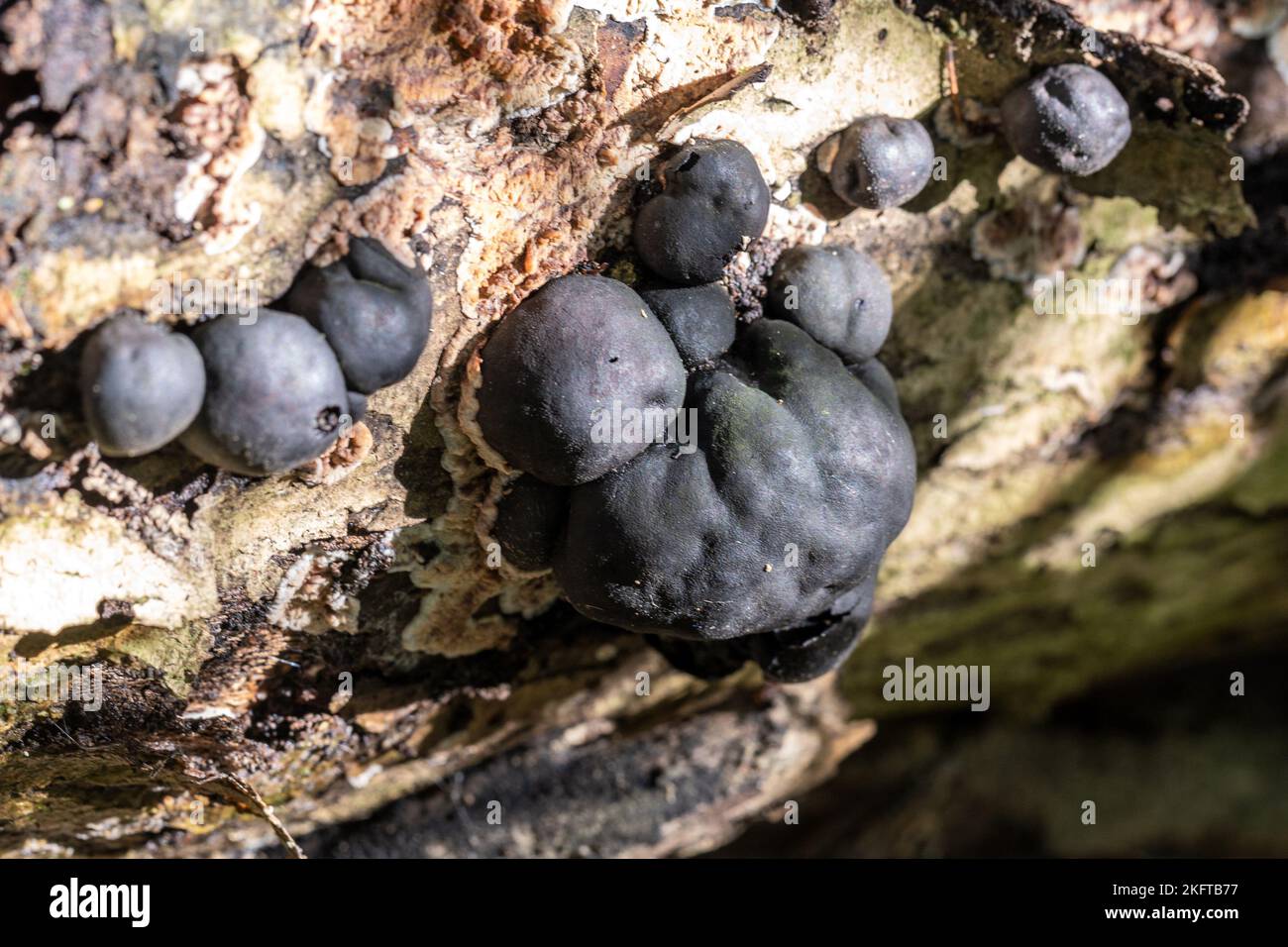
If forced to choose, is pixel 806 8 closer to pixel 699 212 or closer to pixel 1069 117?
pixel 699 212

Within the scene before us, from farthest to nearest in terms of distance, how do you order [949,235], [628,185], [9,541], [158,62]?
[949,235] < [628,185] < [9,541] < [158,62]

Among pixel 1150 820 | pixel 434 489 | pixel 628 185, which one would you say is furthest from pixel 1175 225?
pixel 1150 820

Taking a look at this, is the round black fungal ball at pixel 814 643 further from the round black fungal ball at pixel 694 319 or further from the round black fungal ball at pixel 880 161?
the round black fungal ball at pixel 880 161

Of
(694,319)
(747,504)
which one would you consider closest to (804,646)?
(747,504)

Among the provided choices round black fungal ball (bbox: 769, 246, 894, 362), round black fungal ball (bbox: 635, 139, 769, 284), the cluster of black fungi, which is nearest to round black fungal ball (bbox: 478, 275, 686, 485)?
the cluster of black fungi

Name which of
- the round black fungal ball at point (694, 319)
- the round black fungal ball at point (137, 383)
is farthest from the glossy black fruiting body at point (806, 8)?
the round black fungal ball at point (137, 383)

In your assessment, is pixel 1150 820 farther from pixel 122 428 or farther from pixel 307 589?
pixel 122 428
